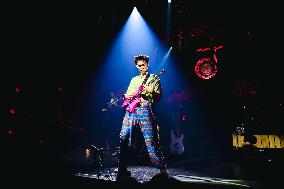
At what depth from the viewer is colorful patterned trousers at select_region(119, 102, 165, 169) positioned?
5.62 metres

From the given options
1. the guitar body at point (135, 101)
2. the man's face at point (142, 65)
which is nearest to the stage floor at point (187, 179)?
the guitar body at point (135, 101)

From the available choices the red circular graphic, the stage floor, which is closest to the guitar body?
the stage floor

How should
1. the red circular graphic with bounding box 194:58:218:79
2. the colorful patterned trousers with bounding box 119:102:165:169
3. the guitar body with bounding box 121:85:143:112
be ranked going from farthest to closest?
the red circular graphic with bounding box 194:58:218:79 < the guitar body with bounding box 121:85:143:112 < the colorful patterned trousers with bounding box 119:102:165:169

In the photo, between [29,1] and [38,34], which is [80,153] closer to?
[38,34]

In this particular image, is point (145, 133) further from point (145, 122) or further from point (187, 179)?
point (187, 179)

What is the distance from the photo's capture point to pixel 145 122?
5727mm

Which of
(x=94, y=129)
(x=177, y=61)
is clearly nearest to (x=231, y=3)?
(x=177, y=61)

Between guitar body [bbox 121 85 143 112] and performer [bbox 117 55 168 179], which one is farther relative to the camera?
guitar body [bbox 121 85 143 112]

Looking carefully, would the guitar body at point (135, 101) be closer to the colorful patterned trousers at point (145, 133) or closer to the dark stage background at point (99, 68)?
the colorful patterned trousers at point (145, 133)

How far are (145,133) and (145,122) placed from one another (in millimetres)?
227

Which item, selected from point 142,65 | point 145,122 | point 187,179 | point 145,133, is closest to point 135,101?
point 145,122

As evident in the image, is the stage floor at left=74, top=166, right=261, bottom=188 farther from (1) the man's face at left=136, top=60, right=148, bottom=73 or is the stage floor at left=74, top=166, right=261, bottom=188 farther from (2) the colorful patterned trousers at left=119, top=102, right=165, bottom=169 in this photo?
(1) the man's face at left=136, top=60, right=148, bottom=73

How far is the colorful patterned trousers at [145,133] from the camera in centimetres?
→ 562

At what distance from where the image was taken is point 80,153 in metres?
11.3
